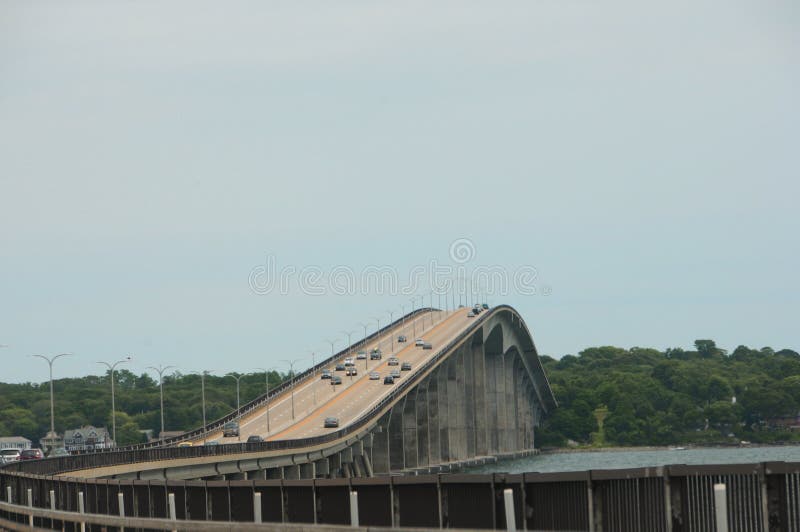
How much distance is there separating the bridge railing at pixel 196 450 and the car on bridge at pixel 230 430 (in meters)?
10.7

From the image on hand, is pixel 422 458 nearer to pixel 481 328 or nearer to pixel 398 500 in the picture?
pixel 481 328

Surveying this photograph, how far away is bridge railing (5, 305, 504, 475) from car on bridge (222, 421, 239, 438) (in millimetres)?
10700

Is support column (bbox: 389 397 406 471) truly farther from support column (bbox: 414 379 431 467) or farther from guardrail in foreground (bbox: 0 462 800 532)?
guardrail in foreground (bbox: 0 462 800 532)

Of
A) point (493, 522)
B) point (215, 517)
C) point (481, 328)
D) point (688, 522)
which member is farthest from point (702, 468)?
point (481, 328)

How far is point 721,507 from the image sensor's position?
17.5 metres

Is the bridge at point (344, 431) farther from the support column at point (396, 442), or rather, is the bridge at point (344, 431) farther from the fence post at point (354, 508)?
the fence post at point (354, 508)

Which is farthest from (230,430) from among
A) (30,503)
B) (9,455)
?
(30,503)

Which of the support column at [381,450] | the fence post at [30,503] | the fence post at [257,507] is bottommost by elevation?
the support column at [381,450]

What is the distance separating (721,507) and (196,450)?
228 ft

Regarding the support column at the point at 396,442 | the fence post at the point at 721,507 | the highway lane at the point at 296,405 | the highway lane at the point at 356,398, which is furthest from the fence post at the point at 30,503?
the support column at the point at 396,442

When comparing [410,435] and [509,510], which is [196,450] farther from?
[410,435]

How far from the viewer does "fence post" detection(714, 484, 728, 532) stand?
687 inches

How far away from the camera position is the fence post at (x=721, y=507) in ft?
57.2

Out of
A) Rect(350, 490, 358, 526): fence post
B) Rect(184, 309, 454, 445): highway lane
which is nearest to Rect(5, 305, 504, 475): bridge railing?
Rect(184, 309, 454, 445): highway lane
